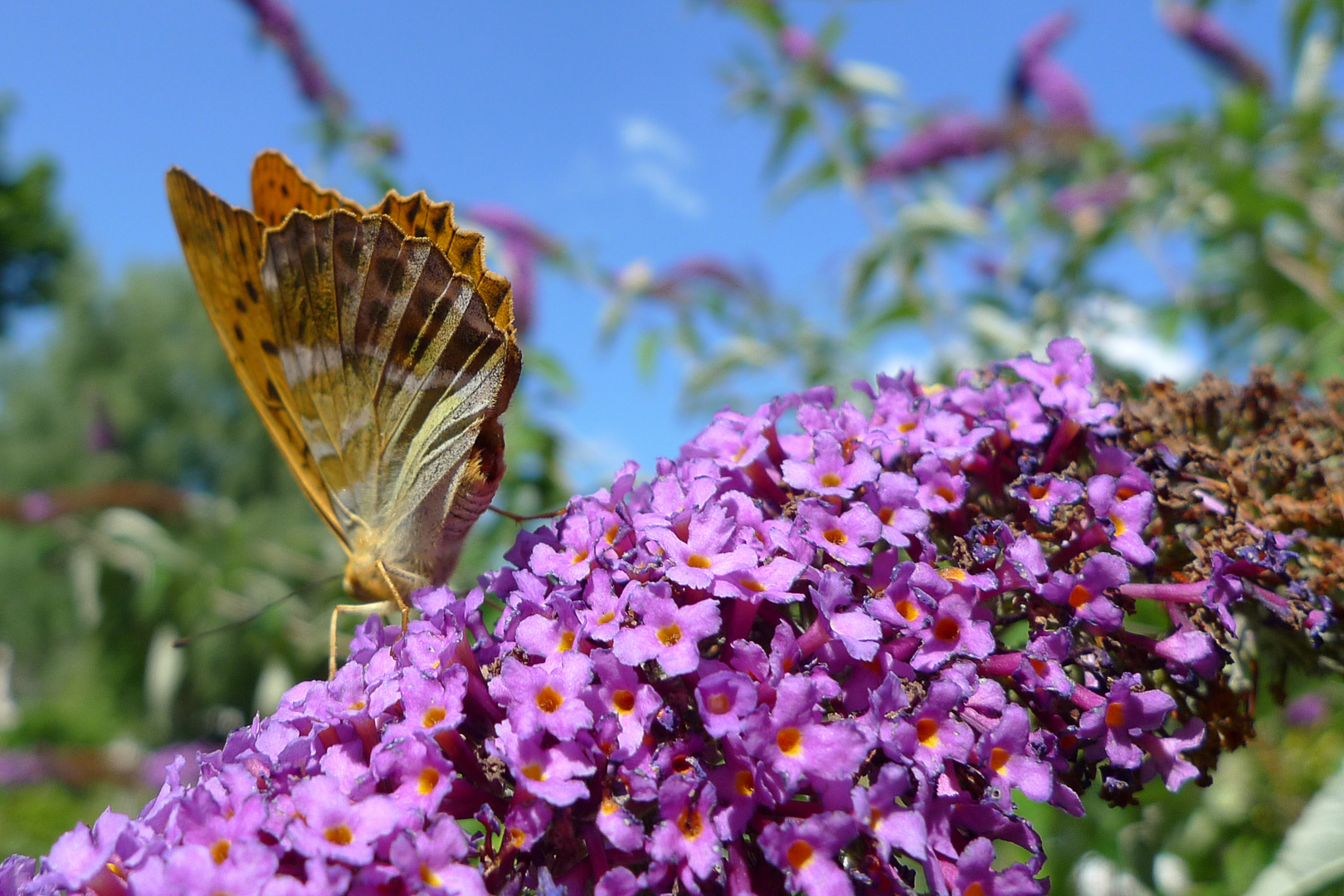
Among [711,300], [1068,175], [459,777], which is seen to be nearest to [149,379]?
[711,300]

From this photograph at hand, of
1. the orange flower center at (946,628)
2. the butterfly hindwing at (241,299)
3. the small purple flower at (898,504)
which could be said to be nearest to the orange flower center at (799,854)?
the orange flower center at (946,628)

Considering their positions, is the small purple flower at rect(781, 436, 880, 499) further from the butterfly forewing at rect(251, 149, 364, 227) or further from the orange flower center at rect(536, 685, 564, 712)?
the butterfly forewing at rect(251, 149, 364, 227)

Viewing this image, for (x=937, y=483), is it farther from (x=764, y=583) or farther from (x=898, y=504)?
(x=764, y=583)

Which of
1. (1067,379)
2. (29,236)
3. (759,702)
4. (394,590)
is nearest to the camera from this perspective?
(759,702)

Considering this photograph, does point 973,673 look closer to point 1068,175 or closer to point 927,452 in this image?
point 927,452

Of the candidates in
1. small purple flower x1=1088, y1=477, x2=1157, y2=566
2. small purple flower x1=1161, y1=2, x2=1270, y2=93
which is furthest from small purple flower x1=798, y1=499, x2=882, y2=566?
small purple flower x1=1161, y1=2, x2=1270, y2=93

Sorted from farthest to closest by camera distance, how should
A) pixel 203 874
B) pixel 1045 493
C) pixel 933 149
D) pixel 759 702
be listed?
pixel 933 149 → pixel 1045 493 → pixel 759 702 → pixel 203 874

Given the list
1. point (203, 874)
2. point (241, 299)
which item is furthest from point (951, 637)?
point (241, 299)
